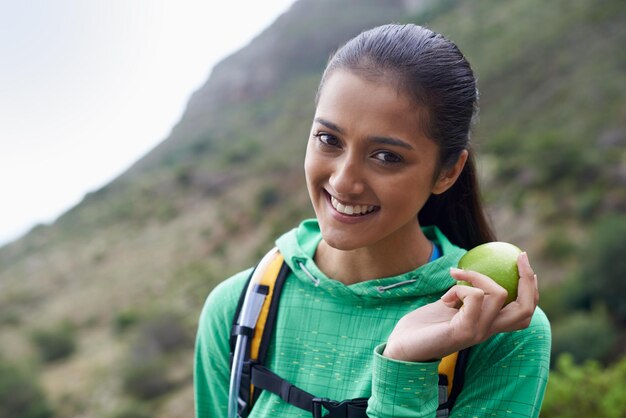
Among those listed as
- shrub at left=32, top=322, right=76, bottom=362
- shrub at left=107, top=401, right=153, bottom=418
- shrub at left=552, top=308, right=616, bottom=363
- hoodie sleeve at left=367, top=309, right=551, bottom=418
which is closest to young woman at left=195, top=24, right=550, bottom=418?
hoodie sleeve at left=367, top=309, right=551, bottom=418

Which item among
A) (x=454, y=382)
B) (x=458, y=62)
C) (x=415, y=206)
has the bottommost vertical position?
(x=454, y=382)

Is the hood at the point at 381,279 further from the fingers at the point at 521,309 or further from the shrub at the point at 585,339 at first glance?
the shrub at the point at 585,339

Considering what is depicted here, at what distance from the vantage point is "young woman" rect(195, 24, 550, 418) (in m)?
→ 1.53

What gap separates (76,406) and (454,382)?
13526 millimetres

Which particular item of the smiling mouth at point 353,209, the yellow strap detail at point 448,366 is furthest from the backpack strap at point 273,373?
the smiling mouth at point 353,209

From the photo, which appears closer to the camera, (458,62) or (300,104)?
(458,62)

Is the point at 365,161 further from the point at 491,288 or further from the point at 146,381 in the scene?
the point at 146,381

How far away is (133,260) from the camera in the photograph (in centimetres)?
2681

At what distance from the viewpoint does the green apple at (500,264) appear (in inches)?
65.9

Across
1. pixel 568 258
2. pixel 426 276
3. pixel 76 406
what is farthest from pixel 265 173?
pixel 426 276

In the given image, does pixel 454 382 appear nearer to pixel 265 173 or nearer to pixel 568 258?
pixel 568 258

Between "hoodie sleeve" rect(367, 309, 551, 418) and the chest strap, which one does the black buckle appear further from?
"hoodie sleeve" rect(367, 309, 551, 418)

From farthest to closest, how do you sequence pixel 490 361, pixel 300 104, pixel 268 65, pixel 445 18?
pixel 268 65
pixel 300 104
pixel 445 18
pixel 490 361

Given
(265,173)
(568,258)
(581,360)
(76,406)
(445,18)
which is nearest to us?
(581,360)
